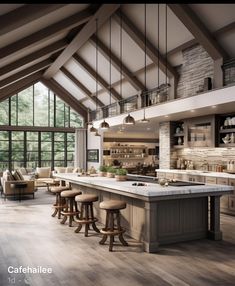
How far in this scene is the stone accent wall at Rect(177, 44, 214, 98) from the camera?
27.4 feet

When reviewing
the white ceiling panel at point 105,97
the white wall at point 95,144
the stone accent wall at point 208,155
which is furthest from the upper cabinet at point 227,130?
the white wall at point 95,144

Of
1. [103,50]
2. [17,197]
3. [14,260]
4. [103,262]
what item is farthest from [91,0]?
[17,197]

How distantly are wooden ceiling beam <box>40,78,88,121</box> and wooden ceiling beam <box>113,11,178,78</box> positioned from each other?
24.1 feet

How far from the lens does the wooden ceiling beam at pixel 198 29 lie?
721cm

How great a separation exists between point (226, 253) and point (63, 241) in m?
2.62

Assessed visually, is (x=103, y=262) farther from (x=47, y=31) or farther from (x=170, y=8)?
(x=170, y=8)

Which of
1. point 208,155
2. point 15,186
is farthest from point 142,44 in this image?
point 15,186

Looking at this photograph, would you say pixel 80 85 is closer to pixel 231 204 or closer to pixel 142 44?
pixel 142 44

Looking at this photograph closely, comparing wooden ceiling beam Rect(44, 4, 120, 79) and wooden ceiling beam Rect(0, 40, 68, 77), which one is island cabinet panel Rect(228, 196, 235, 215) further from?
wooden ceiling beam Rect(0, 40, 68, 77)

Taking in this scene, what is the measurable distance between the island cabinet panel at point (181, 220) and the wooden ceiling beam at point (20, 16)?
3.73 m

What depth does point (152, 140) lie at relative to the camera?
16.8m

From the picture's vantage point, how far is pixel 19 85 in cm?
1458

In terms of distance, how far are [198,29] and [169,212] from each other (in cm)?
466

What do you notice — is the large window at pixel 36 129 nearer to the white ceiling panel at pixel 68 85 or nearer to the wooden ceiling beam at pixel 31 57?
the white ceiling panel at pixel 68 85
